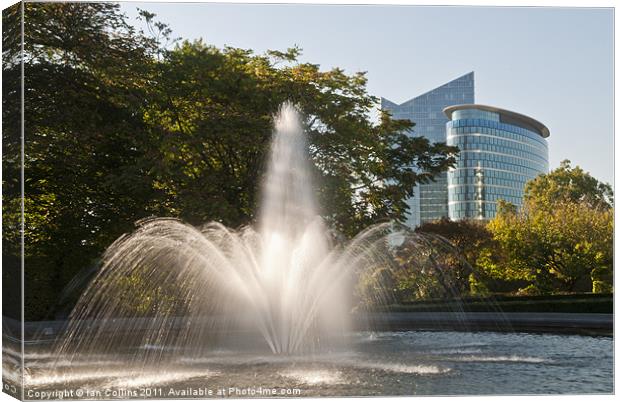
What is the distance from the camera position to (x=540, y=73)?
17953 millimetres

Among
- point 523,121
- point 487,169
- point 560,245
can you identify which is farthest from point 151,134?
point 487,169

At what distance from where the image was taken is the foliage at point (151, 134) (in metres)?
18.4

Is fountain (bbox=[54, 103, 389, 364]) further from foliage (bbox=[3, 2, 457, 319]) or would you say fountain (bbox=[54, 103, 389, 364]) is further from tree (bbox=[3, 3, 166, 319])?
tree (bbox=[3, 3, 166, 319])

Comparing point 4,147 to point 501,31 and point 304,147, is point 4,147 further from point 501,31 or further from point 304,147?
point 501,31

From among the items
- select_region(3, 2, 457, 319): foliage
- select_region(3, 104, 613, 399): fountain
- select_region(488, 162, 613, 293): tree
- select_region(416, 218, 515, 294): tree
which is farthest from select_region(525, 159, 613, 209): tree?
select_region(3, 2, 457, 319): foliage

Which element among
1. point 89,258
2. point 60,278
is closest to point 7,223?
point 60,278

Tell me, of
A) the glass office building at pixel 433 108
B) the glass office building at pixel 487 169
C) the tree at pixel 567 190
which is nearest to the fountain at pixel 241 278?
the glass office building at pixel 433 108

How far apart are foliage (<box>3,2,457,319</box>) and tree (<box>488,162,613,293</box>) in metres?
9.86

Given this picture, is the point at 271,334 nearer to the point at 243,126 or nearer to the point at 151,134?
the point at 243,126

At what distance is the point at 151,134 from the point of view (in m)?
20.5

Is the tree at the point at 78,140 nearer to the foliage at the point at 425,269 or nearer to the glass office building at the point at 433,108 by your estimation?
the glass office building at the point at 433,108

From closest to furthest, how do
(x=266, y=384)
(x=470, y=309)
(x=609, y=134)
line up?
(x=266, y=384), (x=609, y=134), (x=470, y=309)

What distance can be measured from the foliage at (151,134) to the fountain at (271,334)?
67cm

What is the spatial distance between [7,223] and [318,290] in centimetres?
716
